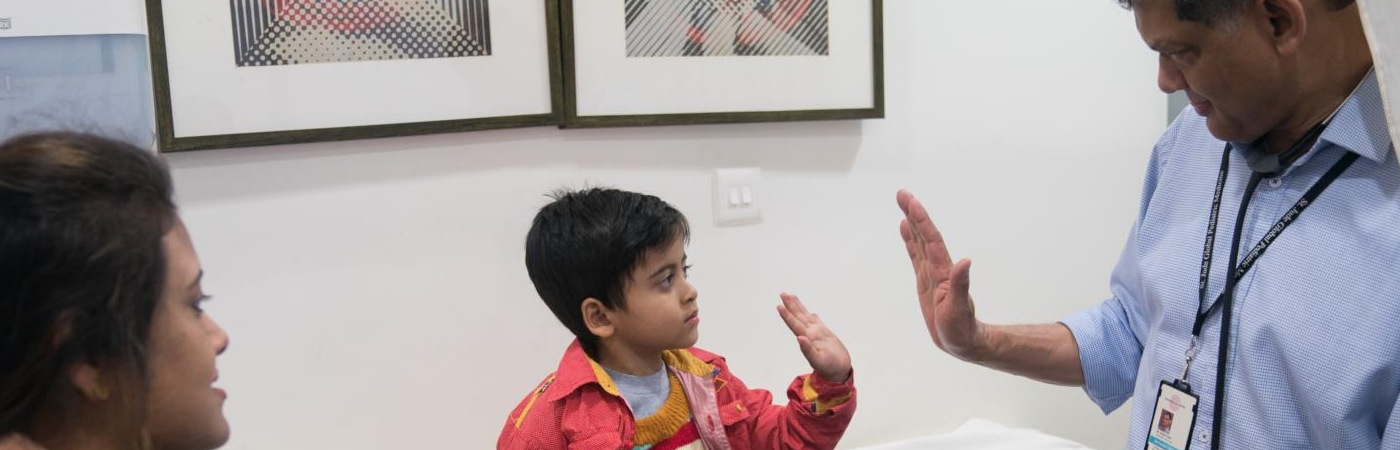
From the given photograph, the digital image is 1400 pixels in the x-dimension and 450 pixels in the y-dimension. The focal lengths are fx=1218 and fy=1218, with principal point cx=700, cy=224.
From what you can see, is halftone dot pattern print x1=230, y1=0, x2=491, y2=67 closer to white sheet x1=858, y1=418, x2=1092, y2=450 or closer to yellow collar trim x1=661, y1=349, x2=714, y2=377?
yellow collar trim x1=661, y1=349, x2=714, y2=377

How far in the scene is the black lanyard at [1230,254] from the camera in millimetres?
1409

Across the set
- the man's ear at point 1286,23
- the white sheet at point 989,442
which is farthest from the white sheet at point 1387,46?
the white sheet at point 989,442

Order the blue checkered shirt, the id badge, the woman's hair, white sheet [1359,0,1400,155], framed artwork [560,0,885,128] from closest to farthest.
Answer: the woman's hair → white sheet [1359,0,1400,155] → the blue checkered shirt → the id badge → framed artwork [560,0,885,128]

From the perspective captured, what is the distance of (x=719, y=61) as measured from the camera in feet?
7.57

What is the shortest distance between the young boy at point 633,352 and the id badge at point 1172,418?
43 centimetres

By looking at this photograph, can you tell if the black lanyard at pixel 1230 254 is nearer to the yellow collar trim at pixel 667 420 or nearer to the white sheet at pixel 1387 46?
the white sheet at pixel 1387 46

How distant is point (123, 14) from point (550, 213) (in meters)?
0.68

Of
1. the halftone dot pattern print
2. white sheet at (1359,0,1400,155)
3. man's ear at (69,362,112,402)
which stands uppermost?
the halftone dot pattern print

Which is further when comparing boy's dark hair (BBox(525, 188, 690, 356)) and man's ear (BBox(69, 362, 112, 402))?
boy's dark hair (BBox(525, 188, 690, 356))

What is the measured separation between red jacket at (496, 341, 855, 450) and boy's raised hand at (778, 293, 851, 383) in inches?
0.8

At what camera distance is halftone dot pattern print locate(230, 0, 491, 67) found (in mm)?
1858

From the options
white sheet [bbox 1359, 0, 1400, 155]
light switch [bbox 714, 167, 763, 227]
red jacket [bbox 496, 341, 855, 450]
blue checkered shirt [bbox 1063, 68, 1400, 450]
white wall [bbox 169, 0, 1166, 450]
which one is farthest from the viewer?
light switch [bbox 714, 167, 763, 227]

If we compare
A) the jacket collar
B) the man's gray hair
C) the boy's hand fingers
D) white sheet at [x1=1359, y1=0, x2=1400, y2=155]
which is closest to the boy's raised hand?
the boy's hand fingers

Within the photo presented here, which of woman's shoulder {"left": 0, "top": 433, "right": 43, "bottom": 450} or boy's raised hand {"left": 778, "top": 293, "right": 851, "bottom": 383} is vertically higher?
woman's shoulder {"left": 0, "top": 433, "right": 43, "bottom": 450}
